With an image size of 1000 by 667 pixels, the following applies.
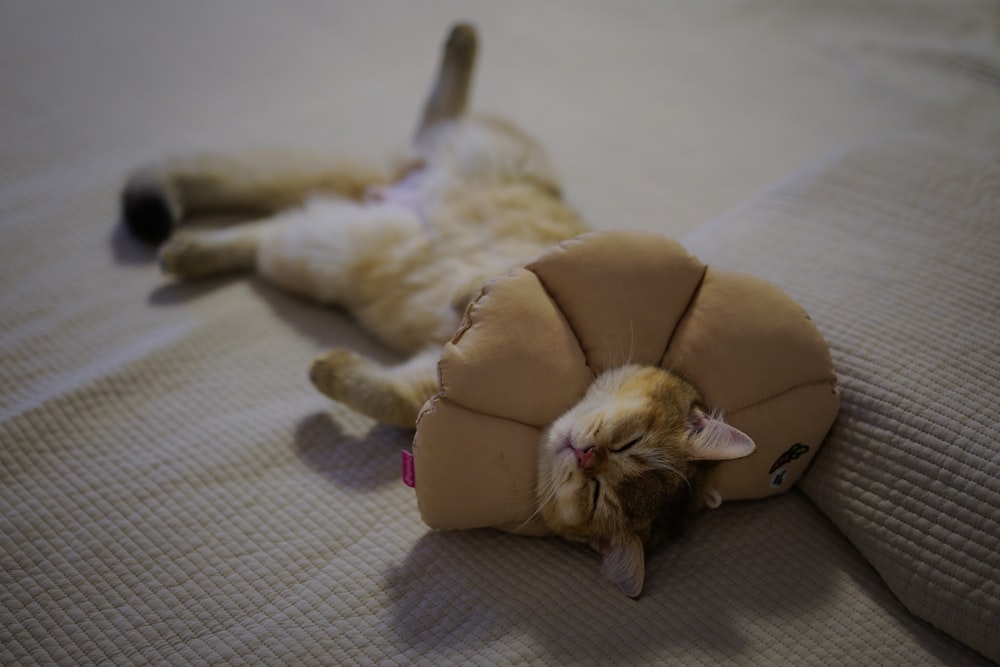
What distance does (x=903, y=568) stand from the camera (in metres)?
1.36

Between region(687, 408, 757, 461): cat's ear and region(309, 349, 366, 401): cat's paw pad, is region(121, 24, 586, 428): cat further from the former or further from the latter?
region(687, 408, 757, 461): cat's ear

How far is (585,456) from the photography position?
1.36 meters

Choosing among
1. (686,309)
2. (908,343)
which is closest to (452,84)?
(686,309)

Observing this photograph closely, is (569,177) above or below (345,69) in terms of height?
below

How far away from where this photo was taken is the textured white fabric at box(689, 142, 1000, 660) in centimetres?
132

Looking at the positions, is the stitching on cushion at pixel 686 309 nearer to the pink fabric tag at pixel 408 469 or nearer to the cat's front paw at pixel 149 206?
the pink fabric tag at pixel 408 469

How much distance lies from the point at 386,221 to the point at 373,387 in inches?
23.5

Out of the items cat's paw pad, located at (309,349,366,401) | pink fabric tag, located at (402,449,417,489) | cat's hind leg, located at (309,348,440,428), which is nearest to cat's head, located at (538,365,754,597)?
pink fabric tag, located at (402,449,417,489)

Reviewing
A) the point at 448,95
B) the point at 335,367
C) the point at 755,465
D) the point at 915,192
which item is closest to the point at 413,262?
the point at 335,367

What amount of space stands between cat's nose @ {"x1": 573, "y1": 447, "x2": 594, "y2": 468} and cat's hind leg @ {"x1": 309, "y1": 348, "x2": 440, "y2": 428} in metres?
0.42

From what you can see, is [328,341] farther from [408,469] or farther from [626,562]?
[626,562]

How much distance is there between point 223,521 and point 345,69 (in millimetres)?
1927

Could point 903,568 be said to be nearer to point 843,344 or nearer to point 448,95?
point 843,344

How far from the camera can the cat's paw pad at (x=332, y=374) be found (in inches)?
65.3
